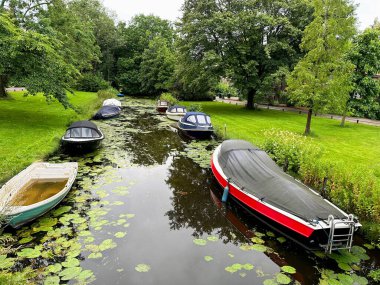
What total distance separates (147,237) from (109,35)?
2658 inches

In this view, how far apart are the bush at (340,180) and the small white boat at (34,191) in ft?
33.3

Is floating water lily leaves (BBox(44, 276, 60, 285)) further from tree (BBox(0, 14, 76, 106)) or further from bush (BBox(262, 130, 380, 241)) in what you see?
tree (BBox(0, 14, 76, 106))

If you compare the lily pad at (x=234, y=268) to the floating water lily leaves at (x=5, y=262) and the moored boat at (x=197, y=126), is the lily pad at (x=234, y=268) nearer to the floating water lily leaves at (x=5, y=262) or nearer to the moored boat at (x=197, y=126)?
the floating water lily leaves at (x=5, y=262)

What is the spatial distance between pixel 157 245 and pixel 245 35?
29.6m

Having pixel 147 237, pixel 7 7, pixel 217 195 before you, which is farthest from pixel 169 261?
pixel 7 7

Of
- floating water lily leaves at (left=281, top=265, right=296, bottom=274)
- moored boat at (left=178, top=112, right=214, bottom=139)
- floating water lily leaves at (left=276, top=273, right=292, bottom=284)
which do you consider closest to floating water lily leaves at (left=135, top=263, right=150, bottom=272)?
floating water lily leaves at (left=276, top=273, right=292, bottom=284)

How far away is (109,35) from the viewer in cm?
6744

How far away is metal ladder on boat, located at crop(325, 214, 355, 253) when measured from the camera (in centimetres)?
805

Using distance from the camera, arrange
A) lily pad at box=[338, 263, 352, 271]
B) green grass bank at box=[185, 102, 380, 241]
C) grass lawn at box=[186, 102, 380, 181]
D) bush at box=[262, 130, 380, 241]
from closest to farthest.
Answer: lily pad at box=[338, 263, 352, 271] → bush at box=[262, 130, 380, 241] → green grass bank at box=[185, 102, 380, 241] → grass lawn at box=[186, 102, 380, 181]

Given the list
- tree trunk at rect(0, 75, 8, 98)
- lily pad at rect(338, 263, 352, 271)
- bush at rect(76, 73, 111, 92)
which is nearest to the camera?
lily pad at rect(338, 263, 352, 271)

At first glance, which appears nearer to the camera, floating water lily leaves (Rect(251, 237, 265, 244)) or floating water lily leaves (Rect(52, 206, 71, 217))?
floating water lily leaves (Rect(251, 237, 265, 244))

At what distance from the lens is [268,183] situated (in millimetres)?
10438

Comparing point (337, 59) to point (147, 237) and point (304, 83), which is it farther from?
point (147, 237)

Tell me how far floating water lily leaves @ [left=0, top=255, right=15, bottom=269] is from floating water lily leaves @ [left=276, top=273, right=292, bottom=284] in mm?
7221
